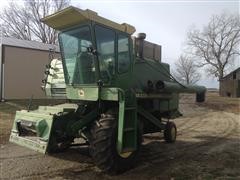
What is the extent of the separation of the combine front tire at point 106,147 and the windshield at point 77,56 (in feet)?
3.36

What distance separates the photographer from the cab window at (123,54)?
7453mm

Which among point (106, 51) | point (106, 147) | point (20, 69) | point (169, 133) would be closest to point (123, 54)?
point (106, 51)

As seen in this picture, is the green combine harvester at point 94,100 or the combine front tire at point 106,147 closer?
the combine front tire at point 106,147

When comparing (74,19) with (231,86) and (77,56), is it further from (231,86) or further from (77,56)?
(231,86)

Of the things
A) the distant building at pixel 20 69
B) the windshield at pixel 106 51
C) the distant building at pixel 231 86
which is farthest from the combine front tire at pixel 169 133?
the distant building at pixel 231 86

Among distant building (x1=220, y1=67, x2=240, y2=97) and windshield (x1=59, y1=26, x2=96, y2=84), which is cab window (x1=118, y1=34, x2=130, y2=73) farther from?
distant building (x1=220, y1=67, x2=240, y2=97)

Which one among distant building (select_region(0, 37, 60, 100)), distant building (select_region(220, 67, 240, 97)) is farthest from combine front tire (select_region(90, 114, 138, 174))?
distant building (select_region(220, 67, 240, 97))

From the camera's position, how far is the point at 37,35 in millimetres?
42375

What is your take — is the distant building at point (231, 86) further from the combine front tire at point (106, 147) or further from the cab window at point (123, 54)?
the combine front tire at point (106, 147)

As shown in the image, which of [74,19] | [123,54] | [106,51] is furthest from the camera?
[123,54]

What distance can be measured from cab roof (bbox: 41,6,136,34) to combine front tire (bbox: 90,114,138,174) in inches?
76.8

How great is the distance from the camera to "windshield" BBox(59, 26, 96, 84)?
7.13m

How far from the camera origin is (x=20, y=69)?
20844mm

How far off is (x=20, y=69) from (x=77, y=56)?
14383 mm
